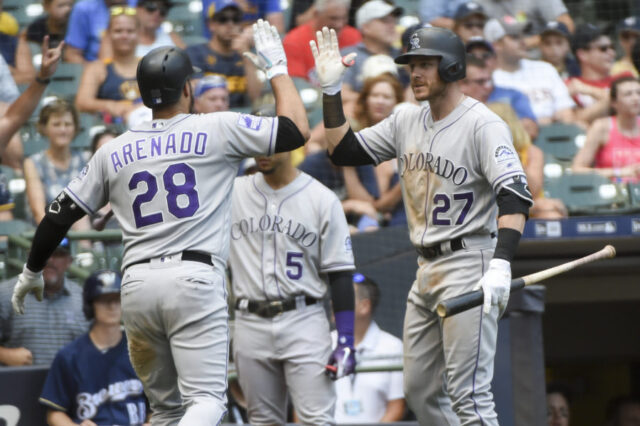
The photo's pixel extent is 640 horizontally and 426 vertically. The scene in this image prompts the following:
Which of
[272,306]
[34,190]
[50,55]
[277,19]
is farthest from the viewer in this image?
[277,19]

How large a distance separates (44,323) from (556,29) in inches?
198

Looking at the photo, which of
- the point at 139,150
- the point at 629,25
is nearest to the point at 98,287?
the point at 139,150

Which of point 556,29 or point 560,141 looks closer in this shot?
point 560,141

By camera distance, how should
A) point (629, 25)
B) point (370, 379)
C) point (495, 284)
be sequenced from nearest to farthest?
point (495, 284) < point (370, 379) < point (629, 25)

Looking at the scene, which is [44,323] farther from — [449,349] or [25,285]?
[449,349]

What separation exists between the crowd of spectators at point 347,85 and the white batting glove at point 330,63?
1.73 metres

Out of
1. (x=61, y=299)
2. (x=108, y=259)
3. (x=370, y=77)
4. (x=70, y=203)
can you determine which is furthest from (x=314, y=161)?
(x=70, y=203)

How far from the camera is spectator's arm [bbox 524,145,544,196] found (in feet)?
23.4

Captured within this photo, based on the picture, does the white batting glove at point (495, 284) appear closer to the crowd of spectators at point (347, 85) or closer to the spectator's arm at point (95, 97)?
the crowd of spectators at point (347, 85)

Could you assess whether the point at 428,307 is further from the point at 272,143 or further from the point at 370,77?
the point at 370,77

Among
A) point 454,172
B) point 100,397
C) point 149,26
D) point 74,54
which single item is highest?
point 149,26

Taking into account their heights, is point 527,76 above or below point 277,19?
below

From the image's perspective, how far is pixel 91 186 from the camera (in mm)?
4305

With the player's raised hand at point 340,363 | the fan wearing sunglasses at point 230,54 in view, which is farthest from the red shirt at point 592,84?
the player's raised hand at point 340,363
